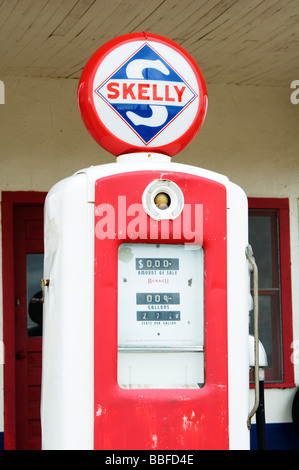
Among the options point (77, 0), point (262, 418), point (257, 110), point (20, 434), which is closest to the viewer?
point (262, 418)

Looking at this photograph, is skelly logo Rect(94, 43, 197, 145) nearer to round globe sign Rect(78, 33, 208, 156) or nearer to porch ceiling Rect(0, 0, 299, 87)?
round globe sign Rect(78, 33, 208, 156)

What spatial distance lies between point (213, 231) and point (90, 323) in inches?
24.1

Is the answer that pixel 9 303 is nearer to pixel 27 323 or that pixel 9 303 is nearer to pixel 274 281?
pixel 27 323

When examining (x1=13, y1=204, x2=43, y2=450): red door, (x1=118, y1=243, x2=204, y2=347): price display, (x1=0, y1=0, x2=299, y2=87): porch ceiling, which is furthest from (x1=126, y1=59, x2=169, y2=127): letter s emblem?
(x1=13, y1=204, x2=43, y2=450): red door

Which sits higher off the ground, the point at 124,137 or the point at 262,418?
the point at 124,137

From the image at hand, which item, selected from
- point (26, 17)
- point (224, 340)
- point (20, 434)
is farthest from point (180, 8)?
point (20, 434)

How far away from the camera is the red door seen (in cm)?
560

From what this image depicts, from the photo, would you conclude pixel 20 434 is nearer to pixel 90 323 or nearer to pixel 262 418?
pixel 262 418

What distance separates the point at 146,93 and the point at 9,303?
286cm

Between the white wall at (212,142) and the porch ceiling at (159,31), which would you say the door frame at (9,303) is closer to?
the white wall at (212,142)

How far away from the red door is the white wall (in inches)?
10.0

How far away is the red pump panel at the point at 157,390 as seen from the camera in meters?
2.87

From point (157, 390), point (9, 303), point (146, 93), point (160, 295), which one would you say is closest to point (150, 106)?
point (146, 93)

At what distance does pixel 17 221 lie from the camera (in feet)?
18.6
